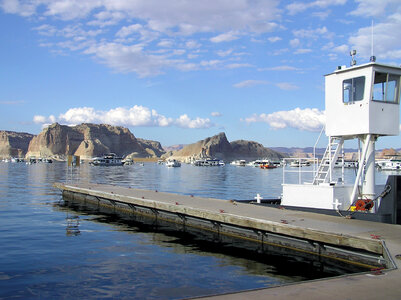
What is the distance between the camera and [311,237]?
13445mm

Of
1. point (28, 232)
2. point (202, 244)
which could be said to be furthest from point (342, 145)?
point (28, 232)

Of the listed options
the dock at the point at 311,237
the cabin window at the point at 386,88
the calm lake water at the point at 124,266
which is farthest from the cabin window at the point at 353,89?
the calm lake water at the point at 124,266

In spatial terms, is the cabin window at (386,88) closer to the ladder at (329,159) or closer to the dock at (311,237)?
the ladder at (329,159)

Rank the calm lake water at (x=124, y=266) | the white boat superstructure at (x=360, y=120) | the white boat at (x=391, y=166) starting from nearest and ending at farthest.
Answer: the calm lake water at (x=124, y=266)
the white boat superstructure at (x=360, y=120)
the white boat at (x=391, y=166)

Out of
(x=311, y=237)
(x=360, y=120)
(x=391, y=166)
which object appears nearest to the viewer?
Answer: (x=311, y=237)

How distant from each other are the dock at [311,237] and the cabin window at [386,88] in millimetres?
5666

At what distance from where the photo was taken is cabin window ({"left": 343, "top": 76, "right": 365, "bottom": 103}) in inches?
682

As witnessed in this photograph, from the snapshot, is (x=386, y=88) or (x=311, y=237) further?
(x=386, y=88)

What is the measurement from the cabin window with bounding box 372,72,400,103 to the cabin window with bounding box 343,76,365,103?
566 millimetres

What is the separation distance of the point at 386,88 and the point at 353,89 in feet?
4.40

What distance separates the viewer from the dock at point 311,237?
25.4 feet

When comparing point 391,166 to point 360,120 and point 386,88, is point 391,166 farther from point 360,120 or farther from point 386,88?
point 360,120

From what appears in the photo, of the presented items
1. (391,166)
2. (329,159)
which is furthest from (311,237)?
(391,166)

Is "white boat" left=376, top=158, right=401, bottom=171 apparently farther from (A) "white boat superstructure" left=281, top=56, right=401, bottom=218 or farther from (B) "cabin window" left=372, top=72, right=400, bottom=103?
(B) "cabin window" left=372, top=72, right=400, bottom=103
